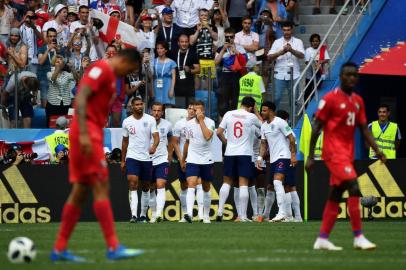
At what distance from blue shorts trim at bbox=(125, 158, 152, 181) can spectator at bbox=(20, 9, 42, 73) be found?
16.2 ft

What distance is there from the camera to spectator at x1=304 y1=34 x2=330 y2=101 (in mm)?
27812

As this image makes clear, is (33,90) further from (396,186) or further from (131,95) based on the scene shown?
(396,186)

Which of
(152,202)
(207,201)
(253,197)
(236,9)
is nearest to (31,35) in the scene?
(236,9)

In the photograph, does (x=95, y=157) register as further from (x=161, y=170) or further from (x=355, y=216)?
(x=161, y=170)

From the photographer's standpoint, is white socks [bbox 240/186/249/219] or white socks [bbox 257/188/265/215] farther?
white socks [bbox 257/188/265/215]

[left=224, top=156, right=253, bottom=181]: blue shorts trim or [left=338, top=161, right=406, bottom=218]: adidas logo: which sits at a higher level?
[left=224, top=156, right=253, bottom=181]: blue shorts trim

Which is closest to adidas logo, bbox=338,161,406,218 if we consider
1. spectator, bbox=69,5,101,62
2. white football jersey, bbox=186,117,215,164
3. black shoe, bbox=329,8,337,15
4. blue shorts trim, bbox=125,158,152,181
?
white football jersey, bbox=186,117,215,164

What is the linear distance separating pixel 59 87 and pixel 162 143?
3.76m

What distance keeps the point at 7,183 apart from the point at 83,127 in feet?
42.1

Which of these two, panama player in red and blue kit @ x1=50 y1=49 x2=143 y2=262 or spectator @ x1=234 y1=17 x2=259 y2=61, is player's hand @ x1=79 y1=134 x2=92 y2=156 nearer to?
panama player in red and blue kit @ x1=50 y1=49 x2=143 y2=262

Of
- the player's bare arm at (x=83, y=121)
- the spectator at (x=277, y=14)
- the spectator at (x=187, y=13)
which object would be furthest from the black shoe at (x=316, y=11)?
the player's bare arm at (x=83, y=121)

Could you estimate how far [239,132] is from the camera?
23.1m

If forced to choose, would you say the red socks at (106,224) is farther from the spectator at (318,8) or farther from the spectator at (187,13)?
the spectator at (318,8)

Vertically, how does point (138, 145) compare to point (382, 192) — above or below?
above
